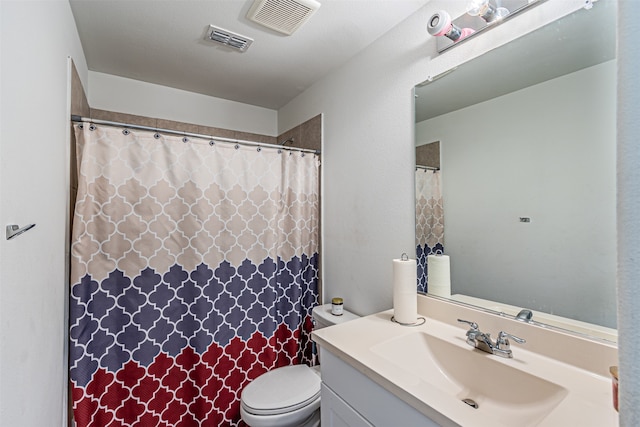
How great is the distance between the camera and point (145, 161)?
1.51m

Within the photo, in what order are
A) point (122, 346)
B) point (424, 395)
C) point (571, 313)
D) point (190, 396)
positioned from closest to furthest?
point (424, 395) → point (571, 313) → point (122, 346) → point (190, 396)

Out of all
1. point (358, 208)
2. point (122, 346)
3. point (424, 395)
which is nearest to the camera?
point (424, 395)

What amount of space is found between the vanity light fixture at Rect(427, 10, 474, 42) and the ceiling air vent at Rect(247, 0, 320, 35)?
541mm

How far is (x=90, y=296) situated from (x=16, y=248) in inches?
29.7

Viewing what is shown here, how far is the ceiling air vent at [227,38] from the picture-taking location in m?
1.54

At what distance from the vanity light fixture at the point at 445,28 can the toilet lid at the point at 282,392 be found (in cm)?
173

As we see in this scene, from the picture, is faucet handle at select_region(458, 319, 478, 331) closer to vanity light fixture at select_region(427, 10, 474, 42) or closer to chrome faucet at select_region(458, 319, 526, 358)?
chrome faucet at select_region(458, 319, 526, 358)

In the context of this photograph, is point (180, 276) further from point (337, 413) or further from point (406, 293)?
point (406, 293)

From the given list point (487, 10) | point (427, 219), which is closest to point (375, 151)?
point (427, 219)

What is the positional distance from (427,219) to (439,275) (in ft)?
0.86

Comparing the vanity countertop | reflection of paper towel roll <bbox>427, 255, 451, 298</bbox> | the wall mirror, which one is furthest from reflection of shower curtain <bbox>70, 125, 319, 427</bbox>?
the wall mirror

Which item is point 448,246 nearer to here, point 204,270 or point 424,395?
point 424,395

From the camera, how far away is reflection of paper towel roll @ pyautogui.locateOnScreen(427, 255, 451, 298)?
1293 millimetres

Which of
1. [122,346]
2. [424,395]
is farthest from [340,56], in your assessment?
[122,346]
